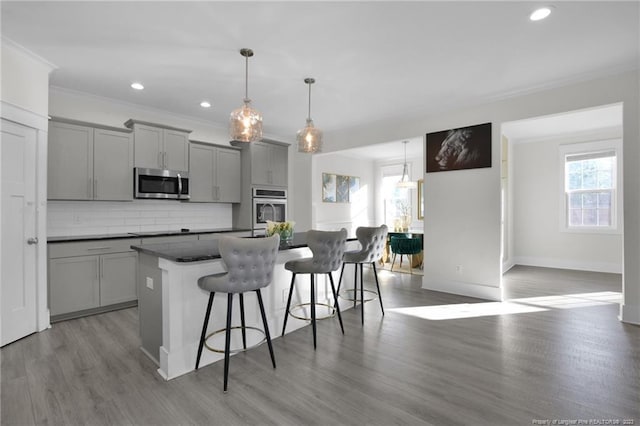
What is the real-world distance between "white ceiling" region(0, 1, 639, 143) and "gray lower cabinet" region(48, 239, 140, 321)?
1.94m

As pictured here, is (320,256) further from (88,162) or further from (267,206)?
(88,162)

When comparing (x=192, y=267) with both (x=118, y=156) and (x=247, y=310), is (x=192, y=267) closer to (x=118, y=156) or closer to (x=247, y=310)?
(x=247, y=310)

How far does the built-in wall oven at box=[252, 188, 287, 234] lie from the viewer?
17.8 feet

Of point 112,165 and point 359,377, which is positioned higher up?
point 112,165

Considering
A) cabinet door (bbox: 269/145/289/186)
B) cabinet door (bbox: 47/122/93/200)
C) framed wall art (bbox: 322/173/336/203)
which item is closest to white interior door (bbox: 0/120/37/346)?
cabinet door (bbox: 47/122/93/200)

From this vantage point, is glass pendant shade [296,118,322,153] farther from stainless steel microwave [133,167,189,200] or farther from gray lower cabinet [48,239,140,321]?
→ gray lower cabinet [48,239,140,321]

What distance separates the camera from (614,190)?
19.7 feet

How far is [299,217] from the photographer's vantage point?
21.1 feet

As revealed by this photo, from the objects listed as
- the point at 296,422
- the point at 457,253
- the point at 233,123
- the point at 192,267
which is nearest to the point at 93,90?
the point at 233,123

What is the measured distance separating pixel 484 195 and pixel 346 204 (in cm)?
409

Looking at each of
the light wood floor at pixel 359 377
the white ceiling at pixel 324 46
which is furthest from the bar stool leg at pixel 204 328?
the white ceiling at pixel 324 46

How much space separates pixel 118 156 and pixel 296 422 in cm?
390

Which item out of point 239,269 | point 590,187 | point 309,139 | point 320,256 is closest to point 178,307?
point 239,269

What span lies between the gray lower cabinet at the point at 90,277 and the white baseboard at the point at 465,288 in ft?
13.5
